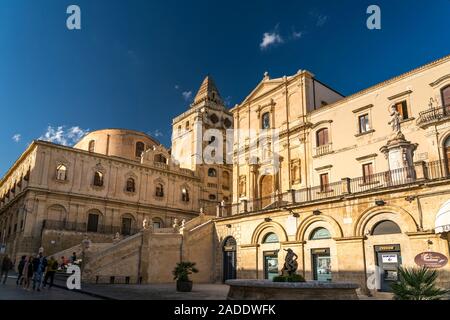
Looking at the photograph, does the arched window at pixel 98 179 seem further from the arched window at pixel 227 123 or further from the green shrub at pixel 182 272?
the arched window at pixel 227 123

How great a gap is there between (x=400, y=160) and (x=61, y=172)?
29.1 metres

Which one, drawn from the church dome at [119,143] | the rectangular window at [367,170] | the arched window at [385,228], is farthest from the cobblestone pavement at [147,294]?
the church dome at [119,143]

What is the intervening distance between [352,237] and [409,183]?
161 inches

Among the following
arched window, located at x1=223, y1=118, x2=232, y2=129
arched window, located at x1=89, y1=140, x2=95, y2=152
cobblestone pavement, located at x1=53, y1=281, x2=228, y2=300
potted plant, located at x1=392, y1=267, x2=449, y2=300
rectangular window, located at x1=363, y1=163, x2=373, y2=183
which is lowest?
cobblestone pavement, located at x1=53, y1=281, x2=228, y2=300

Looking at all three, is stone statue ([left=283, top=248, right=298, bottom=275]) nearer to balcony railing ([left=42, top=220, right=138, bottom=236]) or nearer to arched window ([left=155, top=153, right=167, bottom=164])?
balcony railing ([left=42, top=220, right=138, bottom=236])

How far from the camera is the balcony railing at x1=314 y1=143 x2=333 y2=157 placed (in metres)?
26.8

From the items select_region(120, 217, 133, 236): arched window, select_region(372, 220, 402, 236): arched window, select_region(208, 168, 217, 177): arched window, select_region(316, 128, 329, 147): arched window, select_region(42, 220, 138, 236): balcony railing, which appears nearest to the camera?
select_region(372, 220, 402, 236): arched window

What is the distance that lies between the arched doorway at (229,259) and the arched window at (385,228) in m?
10.6

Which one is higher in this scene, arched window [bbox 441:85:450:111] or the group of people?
arched window [bbox 441:85:450:111]

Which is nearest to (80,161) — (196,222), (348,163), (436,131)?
(196,222)

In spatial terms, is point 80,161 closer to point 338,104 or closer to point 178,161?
point 178,161

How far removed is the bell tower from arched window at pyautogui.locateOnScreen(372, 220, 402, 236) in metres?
28.0

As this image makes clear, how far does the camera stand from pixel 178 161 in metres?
50.9

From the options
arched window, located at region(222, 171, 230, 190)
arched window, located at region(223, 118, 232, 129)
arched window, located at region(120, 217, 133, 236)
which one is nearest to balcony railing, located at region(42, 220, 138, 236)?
arched window, located at region(120, 217, 133, 236)
